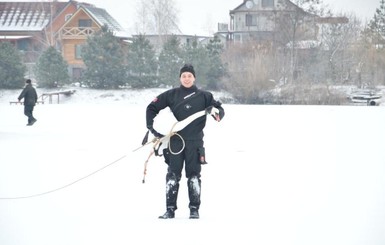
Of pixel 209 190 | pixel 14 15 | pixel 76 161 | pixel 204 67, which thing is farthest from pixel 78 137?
pixel 14 15

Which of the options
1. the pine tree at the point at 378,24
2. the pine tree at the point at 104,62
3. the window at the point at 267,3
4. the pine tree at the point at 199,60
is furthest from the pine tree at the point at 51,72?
the window at the point at 267,3

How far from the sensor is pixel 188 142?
8398 millimetres

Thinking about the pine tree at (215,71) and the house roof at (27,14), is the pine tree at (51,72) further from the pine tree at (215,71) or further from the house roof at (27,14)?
the house roof at (27,14)

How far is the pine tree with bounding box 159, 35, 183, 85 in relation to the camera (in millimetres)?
50344

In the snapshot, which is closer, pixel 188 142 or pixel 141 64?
pixel 188 142

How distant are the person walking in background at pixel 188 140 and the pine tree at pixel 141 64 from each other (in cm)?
4128

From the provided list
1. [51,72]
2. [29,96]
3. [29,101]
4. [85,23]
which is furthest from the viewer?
[85,23]

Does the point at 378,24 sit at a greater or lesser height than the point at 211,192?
greater

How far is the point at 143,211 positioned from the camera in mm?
8852

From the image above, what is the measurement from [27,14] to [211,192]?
64.3m

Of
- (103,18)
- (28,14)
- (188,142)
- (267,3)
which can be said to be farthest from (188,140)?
(267,3)

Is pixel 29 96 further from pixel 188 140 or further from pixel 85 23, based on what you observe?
pixel 85 23

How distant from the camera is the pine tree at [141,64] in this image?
49.8 metres

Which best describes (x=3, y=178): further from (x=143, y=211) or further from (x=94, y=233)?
(x=94, y=233)
